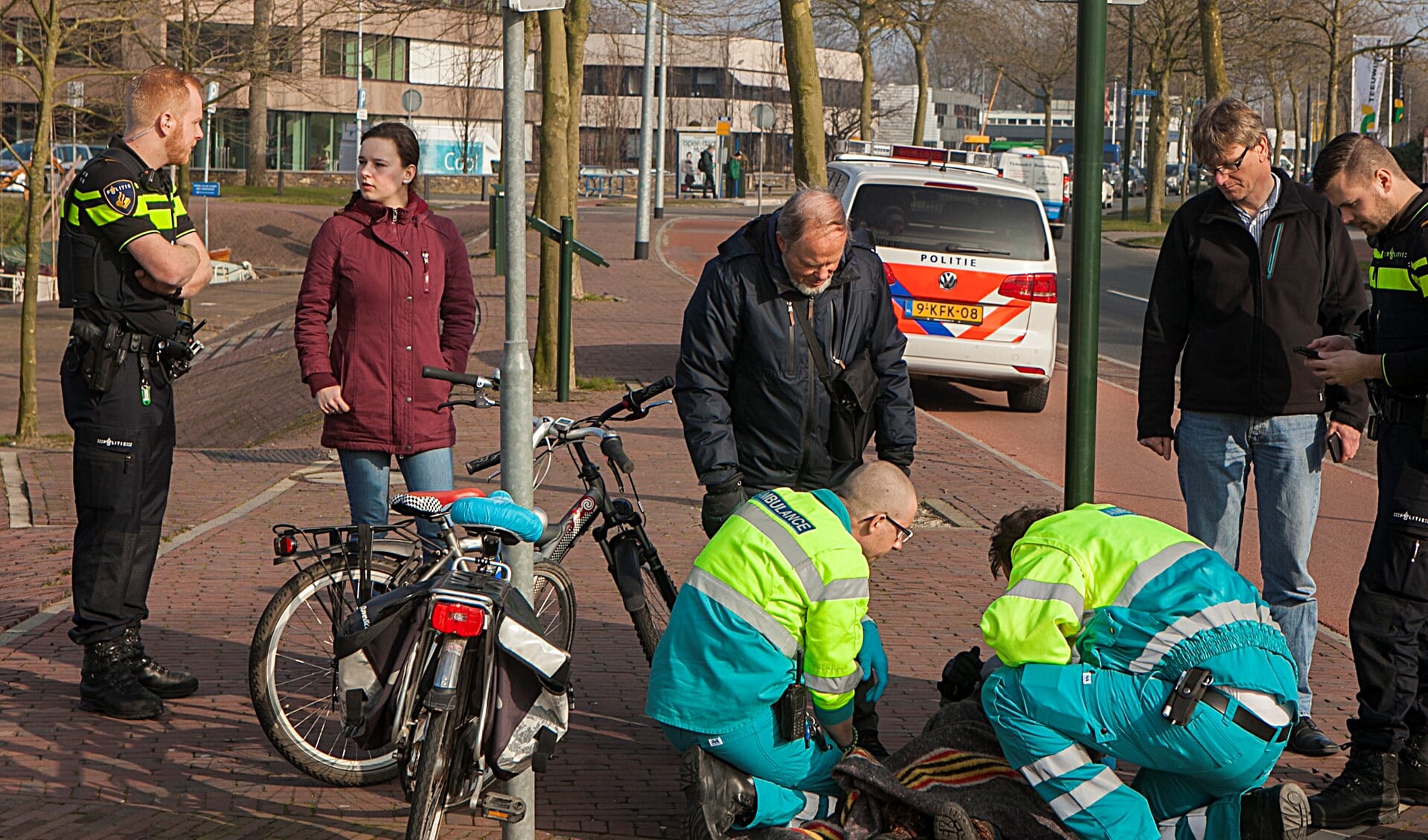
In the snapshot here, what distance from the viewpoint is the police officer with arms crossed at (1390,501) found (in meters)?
4.41

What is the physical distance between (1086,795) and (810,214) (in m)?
1.85

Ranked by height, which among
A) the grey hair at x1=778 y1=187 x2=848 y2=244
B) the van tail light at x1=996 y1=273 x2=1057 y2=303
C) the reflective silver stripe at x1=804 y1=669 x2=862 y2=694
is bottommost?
the reflective silver stripe at x1=804 y1=669 x2=862 y2=694

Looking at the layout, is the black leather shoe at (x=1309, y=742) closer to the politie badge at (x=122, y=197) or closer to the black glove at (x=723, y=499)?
the black glove at (x=723, y=499)

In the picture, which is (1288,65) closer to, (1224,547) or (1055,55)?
(1055,55)

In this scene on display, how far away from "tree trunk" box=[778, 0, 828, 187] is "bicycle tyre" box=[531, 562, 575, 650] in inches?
224

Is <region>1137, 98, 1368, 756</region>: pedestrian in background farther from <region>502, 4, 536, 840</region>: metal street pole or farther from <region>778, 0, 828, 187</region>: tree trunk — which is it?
<region>778, 0, 828, 187</region>: tree trunk

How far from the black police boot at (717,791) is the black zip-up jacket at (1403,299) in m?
2.25

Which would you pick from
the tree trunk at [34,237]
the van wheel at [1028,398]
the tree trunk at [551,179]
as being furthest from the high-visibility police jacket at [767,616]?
the tree trunk at [34,237]

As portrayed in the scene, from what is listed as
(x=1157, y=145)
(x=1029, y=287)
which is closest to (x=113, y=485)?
(x=1029, y=287)

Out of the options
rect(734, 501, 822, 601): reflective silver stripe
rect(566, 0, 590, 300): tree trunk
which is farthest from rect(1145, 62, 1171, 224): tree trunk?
rect(734, 501, 822, 601): reflective silver stripe

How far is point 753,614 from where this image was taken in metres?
3.87

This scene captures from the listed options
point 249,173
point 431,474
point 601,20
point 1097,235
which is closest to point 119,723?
point 431,474

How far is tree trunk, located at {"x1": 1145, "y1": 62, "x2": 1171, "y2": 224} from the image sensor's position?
4397 cm

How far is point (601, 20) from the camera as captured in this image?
28.1 m
